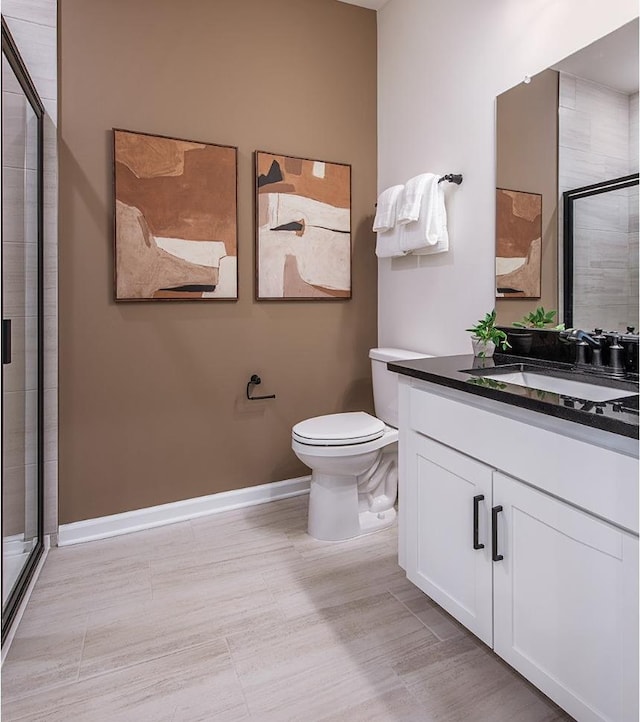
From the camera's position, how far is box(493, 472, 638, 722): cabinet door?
1.01 m

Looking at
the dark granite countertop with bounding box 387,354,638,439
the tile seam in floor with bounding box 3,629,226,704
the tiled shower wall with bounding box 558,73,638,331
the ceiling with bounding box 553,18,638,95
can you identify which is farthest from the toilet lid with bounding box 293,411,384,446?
the ceiling with bounding box 553,18,638,95

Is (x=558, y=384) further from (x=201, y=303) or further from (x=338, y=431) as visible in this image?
(x=201, y=303)

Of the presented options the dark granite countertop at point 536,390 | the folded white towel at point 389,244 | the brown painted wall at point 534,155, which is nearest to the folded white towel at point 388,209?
the folded white towel at point 389,244

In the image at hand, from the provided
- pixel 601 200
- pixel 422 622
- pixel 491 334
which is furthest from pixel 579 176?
pixel 422 622

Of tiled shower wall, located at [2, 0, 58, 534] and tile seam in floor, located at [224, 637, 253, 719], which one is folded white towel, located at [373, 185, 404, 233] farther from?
tile seam in floor, located at [224, 637, 253, 719]

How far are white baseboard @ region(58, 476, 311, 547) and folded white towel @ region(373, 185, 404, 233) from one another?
55.6 inches

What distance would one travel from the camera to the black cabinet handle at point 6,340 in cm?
161

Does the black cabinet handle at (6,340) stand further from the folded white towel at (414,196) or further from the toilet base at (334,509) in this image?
the folded white towel at (414,196)

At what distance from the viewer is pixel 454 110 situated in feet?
7.40

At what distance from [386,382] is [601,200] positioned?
49.1 inches

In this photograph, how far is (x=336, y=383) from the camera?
282 cm

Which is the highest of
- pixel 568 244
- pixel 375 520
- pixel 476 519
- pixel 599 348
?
pixel 568 244

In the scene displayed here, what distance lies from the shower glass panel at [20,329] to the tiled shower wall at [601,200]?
1865 millimetres

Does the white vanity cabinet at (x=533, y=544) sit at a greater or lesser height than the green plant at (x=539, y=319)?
lesser
